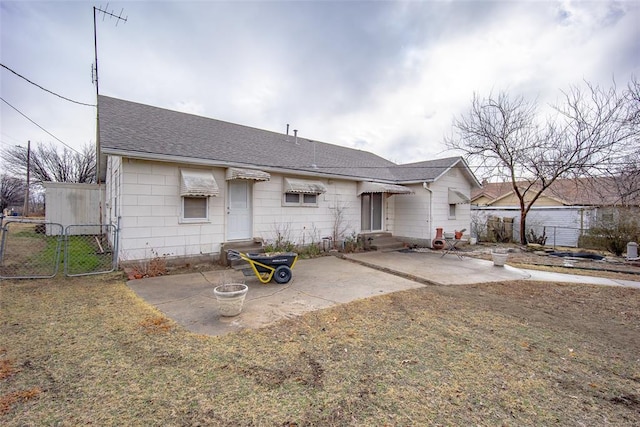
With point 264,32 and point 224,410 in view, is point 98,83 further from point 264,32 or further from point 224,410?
point 224,410

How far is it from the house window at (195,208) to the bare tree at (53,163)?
31088 mm

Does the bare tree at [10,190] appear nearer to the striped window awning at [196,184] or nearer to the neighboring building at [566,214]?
the striped window awning at [196,184]

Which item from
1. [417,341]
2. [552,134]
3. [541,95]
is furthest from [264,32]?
[552,134]

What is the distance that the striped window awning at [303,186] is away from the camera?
9836 millimetres

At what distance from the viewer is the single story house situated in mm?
7387

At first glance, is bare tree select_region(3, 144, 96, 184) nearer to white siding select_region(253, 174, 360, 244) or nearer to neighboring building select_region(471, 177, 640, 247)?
white siding select_region(253, 174, 360, 244)

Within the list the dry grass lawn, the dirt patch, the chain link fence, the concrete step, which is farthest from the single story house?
the dirt patch

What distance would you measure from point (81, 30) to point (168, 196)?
258 inches

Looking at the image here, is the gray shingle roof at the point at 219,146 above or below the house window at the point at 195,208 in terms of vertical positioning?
above

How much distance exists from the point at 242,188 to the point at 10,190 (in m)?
43.3

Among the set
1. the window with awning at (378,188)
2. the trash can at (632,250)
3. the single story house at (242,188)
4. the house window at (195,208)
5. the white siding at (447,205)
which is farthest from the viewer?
the white siding at (447,205)

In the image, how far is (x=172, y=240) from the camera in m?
7.79

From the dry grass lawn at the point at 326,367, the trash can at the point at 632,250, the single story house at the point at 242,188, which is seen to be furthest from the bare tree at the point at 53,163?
the trash can at the point at 632,250

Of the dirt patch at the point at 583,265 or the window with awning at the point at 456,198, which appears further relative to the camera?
the window with awning at the point at 456,198
